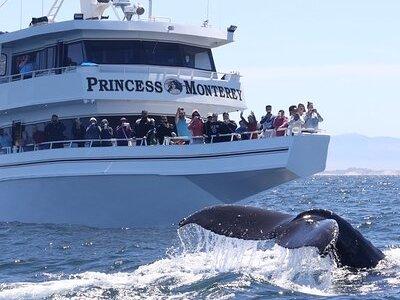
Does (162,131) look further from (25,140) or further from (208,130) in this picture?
(25,140)

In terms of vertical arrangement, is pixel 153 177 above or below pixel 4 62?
below

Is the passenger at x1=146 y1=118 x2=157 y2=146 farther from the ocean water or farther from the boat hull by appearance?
the ocean water

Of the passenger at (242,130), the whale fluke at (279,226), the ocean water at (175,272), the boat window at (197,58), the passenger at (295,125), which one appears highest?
the boat window at (197,58)

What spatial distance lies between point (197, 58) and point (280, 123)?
529 cm

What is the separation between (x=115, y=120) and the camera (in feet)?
86.0

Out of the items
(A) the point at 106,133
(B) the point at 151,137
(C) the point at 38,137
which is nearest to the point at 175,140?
(B) the point at 151,137

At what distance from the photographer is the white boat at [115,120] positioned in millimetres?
23281

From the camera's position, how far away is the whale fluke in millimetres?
11656

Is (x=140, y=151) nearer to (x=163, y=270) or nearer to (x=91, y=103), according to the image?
(x=91, y=103)

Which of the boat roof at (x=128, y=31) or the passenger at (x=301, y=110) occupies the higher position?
the boat roof at (x=128, y=31)

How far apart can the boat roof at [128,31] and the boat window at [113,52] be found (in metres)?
0.20

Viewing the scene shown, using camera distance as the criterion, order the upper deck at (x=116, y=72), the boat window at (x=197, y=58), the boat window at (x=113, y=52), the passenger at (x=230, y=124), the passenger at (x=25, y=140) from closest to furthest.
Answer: the passenger at (x=230, y=124)
the upper deck at (x=116, y=72)
the boat window at (x=113, y=52)
the passenger at (x=25, y=140)
the boat window at (x=197, y=58)

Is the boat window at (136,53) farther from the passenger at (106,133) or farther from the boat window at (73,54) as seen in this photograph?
the passenger at (106,133)

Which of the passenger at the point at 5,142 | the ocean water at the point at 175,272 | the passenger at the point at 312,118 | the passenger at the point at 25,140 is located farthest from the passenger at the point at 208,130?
the passenger at the point at 5,142
